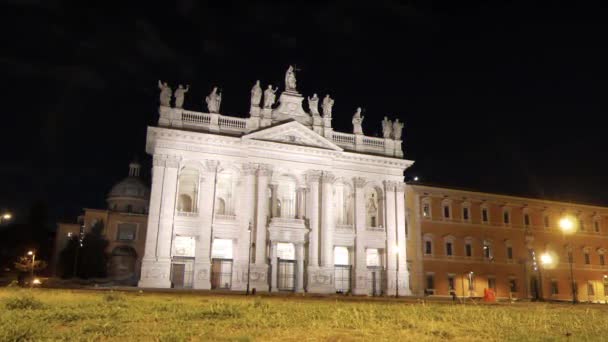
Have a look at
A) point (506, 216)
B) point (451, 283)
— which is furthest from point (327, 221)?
point (506, 216)

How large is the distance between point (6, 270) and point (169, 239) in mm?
46912

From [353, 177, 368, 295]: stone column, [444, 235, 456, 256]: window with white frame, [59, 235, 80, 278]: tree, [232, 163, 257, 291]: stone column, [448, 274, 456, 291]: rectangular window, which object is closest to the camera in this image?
[232, 163, 257, 291]: stone column

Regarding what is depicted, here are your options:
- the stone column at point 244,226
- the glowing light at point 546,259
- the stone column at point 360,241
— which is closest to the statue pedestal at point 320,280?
the stone column at point 360,241

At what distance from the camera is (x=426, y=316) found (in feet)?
55.8

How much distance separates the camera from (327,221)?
48000 mm

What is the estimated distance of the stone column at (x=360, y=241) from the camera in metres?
48.5

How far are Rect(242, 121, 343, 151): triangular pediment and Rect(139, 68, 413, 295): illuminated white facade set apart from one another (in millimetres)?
98

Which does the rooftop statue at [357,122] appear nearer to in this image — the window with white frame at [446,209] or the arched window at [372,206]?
the arched window at [372,206]

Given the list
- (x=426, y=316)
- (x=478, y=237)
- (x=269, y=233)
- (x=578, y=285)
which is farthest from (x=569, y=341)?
(x=578, y=285)

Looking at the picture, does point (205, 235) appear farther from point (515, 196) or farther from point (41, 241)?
point (41, 241)

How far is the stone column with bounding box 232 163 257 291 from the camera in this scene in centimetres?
4375

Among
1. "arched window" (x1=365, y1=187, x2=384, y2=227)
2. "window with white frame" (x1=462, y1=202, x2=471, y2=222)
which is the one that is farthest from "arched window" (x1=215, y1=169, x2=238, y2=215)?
"window with white frame" (x1=462, y1=202, x2=471, y2=222)

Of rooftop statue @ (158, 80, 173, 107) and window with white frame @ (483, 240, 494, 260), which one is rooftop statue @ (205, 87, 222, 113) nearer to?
rooftop statue @ (158, 80, 173, 107)

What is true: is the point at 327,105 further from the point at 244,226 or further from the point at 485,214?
the point at 485,214
